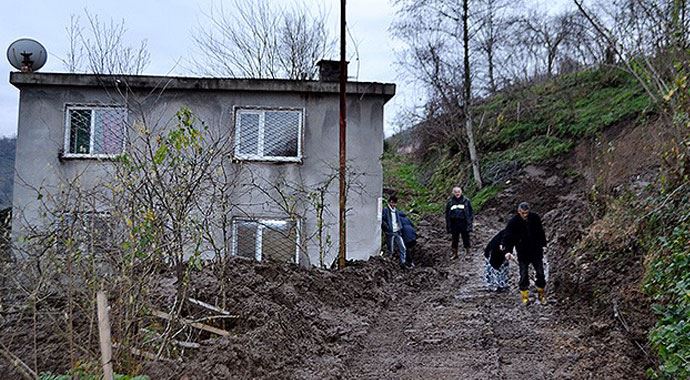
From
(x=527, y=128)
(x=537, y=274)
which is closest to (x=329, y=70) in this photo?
(x=537, y=274)

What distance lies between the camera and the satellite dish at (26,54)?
50.6 feet

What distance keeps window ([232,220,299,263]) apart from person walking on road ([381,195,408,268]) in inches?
95.3

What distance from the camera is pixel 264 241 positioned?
15.1 metres

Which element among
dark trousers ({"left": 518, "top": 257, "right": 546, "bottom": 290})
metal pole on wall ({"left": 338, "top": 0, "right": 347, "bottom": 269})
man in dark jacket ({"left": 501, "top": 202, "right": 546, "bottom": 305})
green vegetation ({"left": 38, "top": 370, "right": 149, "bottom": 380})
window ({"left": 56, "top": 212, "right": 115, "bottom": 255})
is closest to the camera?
green vegetation ({"left": 38, "top": 370, "right": 149, "bottom": 380})

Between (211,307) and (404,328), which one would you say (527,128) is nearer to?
(404,328)

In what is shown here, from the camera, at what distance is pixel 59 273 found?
21.1ft

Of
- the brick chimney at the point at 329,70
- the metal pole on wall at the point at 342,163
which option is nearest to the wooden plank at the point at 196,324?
the metal pole on wall at the point at 342,163

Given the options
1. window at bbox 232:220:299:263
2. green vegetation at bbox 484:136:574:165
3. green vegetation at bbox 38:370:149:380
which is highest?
green vegetation at bbox 484:136:574:165

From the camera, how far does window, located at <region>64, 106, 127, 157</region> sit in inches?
601

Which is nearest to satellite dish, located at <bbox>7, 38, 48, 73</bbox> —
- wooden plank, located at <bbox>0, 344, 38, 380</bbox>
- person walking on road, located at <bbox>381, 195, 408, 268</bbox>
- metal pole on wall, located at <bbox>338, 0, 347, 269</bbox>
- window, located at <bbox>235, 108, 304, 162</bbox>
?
window, located at <bbox>235, 108, 304, 162</bbox>

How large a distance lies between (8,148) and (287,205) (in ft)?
17.7

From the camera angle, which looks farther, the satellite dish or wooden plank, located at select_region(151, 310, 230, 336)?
the satellite dish

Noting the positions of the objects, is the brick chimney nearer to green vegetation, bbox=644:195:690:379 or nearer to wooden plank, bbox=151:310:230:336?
green vegetation, bbox=644:195:690:379

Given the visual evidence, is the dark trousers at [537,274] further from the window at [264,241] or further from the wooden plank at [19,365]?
the wooden plank at [19,365]
